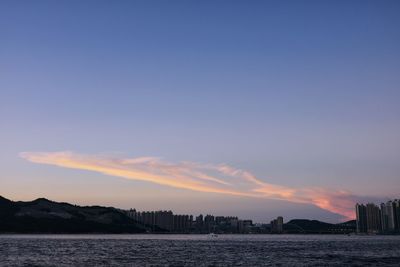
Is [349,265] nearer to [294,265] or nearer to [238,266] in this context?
[294,265]

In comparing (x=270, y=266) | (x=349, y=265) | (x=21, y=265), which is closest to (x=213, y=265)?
(x=270, y=266)

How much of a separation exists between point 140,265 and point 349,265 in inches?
1265

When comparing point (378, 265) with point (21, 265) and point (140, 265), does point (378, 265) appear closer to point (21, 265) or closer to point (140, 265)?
point (140, 265)

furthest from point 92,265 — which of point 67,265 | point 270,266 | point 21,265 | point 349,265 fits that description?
point 349,265

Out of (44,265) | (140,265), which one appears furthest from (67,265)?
(140,265)

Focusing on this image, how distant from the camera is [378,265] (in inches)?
2997

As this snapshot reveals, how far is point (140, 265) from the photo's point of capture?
2963 inches

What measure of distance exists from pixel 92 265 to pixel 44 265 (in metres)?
7.10

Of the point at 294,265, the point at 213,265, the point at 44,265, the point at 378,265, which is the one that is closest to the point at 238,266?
the point at 213,265

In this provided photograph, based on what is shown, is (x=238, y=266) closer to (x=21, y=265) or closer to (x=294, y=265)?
(x=294, y=265)

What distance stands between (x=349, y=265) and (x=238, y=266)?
56.6 ft

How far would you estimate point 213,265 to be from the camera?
7656 cm

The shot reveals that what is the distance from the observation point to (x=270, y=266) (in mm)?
75312

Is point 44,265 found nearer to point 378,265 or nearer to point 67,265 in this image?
point 67,265
